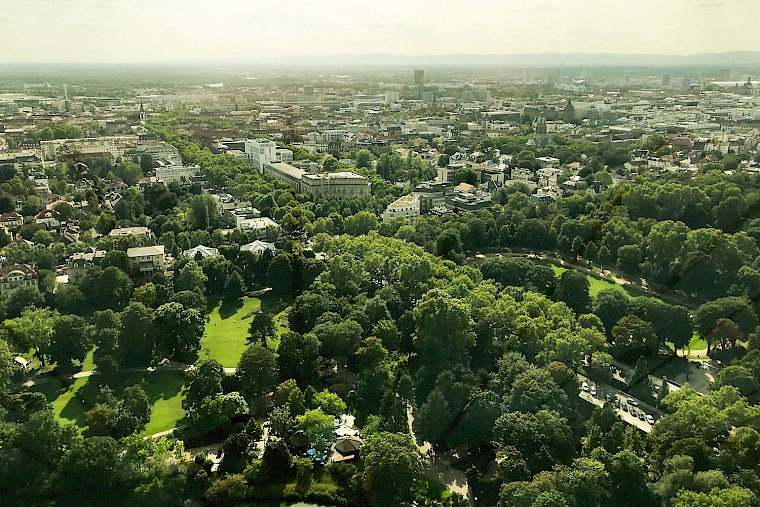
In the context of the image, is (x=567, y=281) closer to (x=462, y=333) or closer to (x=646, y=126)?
(x=462, y=333)

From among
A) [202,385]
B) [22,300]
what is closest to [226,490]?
[202,385]

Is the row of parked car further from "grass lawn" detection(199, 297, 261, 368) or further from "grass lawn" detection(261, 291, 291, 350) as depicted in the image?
"grass lawn" detection(199, 297, 261, 368)

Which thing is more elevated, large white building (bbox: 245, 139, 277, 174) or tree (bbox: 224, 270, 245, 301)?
large white building (bbox: 245, 139, 277, 174)

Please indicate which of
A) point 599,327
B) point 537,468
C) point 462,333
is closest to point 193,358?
point 462,333

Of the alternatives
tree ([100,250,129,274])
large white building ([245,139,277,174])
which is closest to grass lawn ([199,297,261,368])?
tree ([100,250,129,274])

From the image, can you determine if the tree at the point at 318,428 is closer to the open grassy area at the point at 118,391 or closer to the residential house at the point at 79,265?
the open grassy area at the point at 118,391

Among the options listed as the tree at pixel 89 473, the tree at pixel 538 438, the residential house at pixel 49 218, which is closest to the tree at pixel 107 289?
the residential house at pixel 49 218
